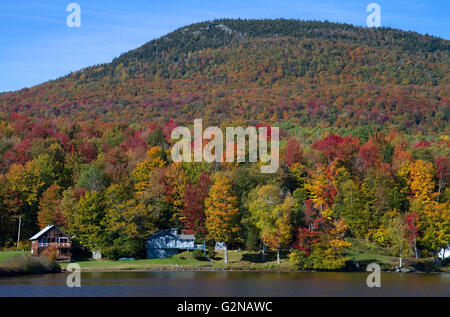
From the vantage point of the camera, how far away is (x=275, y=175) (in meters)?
86.7

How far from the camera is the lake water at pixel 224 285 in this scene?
145ft

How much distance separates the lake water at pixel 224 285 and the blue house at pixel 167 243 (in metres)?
16.5

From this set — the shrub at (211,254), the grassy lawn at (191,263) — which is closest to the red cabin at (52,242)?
the grassy lawn at (191,263)

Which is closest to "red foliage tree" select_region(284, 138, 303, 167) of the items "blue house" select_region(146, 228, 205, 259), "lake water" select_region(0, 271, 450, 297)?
"blue house" select_region(146, 228, 205, 259)

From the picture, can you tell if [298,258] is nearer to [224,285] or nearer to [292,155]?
[224,285]

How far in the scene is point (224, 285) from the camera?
49.7m

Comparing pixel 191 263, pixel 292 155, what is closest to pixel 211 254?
pixel 191 263

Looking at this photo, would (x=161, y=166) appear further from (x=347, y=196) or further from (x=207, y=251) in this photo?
(x=347, y=196)

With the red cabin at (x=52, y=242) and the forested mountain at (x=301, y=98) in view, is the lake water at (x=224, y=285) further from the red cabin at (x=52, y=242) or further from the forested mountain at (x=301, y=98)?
the forested mountain at (x=301, y=98)

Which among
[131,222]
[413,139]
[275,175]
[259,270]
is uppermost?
[413,139]

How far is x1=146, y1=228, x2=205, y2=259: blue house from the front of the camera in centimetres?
7806

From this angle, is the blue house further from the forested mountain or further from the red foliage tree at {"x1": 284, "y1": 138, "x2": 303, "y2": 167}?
the forested mountain
